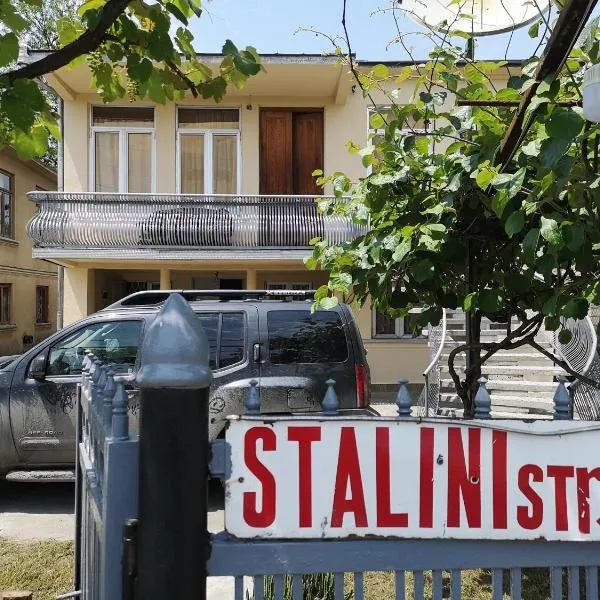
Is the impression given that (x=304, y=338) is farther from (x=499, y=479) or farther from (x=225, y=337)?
(x=499, y=479)

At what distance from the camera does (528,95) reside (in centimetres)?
208

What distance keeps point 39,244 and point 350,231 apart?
243 inches

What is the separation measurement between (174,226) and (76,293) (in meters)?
2.80

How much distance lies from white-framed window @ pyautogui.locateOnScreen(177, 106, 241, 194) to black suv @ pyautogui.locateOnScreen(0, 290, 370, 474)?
22.9ft

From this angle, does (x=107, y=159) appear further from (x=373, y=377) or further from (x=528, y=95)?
(x=528, y=95)

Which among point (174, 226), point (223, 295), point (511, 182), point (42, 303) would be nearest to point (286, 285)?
point (174, 226)

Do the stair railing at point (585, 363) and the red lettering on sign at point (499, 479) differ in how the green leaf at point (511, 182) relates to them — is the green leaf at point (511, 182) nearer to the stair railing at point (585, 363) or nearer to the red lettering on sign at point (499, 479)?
the red lettering on sign at point (499, 479)

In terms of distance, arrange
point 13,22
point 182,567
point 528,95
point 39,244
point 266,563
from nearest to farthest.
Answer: point 182,567, point 266,563, point 528,95, point 13,22, point 39,244

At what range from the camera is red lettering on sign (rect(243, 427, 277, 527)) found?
1.65 m

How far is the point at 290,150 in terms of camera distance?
40.9ft

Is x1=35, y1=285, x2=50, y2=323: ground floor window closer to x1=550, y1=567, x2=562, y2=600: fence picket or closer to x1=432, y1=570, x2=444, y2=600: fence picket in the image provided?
x1=432, y1=570, x2=444, y2=600: fence picket

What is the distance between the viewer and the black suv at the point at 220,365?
5441 millimetres

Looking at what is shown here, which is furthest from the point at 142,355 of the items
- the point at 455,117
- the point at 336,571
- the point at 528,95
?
the point at 455,117

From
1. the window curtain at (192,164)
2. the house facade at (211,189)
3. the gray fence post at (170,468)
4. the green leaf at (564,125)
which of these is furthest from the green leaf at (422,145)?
the window curtain at (192,164)
